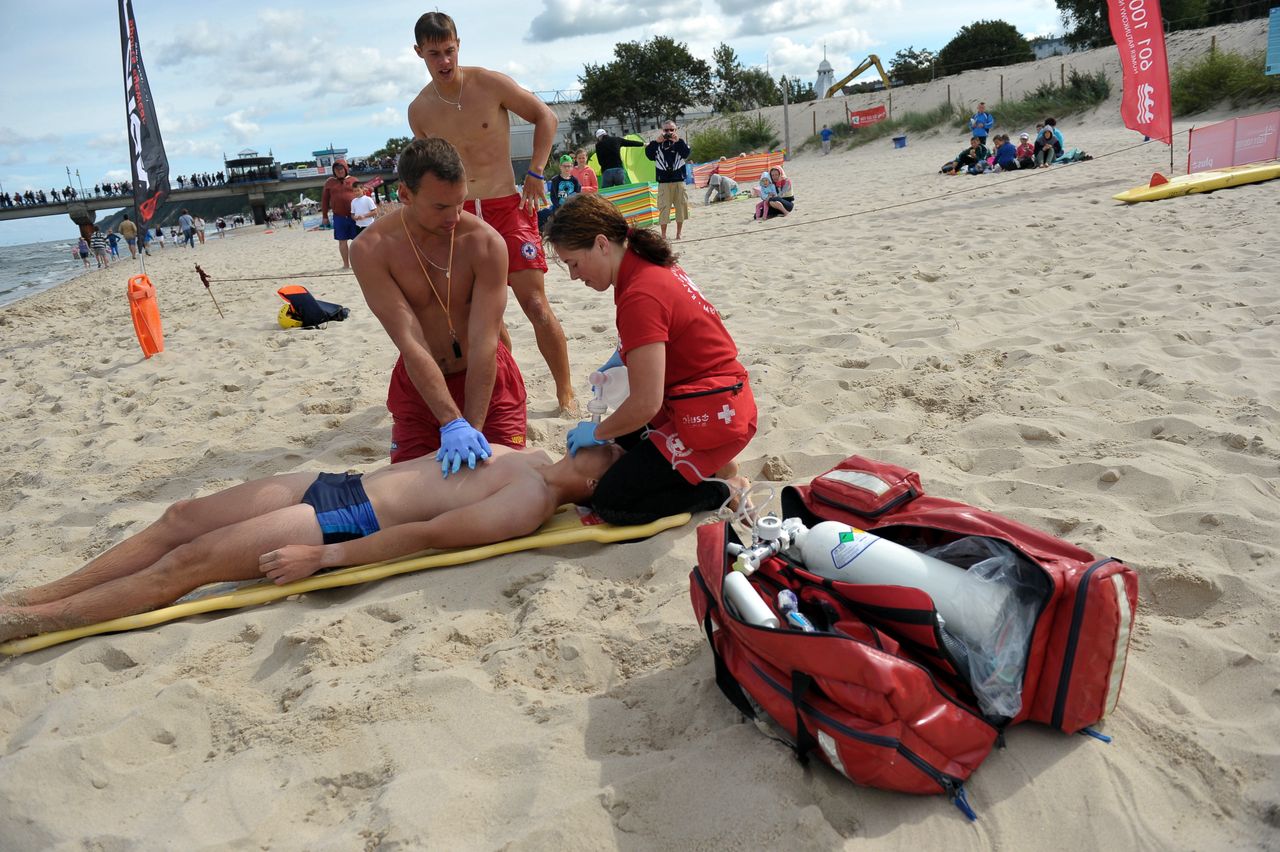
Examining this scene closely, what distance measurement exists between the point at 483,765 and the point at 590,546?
108 centimetres

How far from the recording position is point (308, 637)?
7.59ft

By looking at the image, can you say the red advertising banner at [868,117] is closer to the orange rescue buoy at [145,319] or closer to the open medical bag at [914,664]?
the orange rescue buoy at [145,319]

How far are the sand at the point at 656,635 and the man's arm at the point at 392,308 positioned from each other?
83cm

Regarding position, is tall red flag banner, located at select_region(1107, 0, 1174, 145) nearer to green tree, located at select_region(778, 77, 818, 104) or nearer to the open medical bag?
the open medical bag

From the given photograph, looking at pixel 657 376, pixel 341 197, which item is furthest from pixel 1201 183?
pixel 341 197

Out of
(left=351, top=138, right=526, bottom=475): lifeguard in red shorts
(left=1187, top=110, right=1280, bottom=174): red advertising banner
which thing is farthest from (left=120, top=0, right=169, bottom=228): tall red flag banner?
(left=1187, top=110, right=1280, bottom=174): red advertising banner

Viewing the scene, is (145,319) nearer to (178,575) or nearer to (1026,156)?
(178,575)

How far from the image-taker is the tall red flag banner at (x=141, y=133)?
289 inches

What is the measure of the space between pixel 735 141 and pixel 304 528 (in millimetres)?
31028

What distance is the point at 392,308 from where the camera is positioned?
10.5 feet

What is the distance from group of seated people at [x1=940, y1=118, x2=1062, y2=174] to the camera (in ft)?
41.6

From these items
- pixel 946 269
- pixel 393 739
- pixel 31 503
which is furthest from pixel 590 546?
pixel 946 269

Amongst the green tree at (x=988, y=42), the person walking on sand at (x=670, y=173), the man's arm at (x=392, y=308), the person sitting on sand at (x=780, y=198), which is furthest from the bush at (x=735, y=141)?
the man's arm at (x=392, y=308)

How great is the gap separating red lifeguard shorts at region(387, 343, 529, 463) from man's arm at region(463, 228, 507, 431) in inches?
3.0
